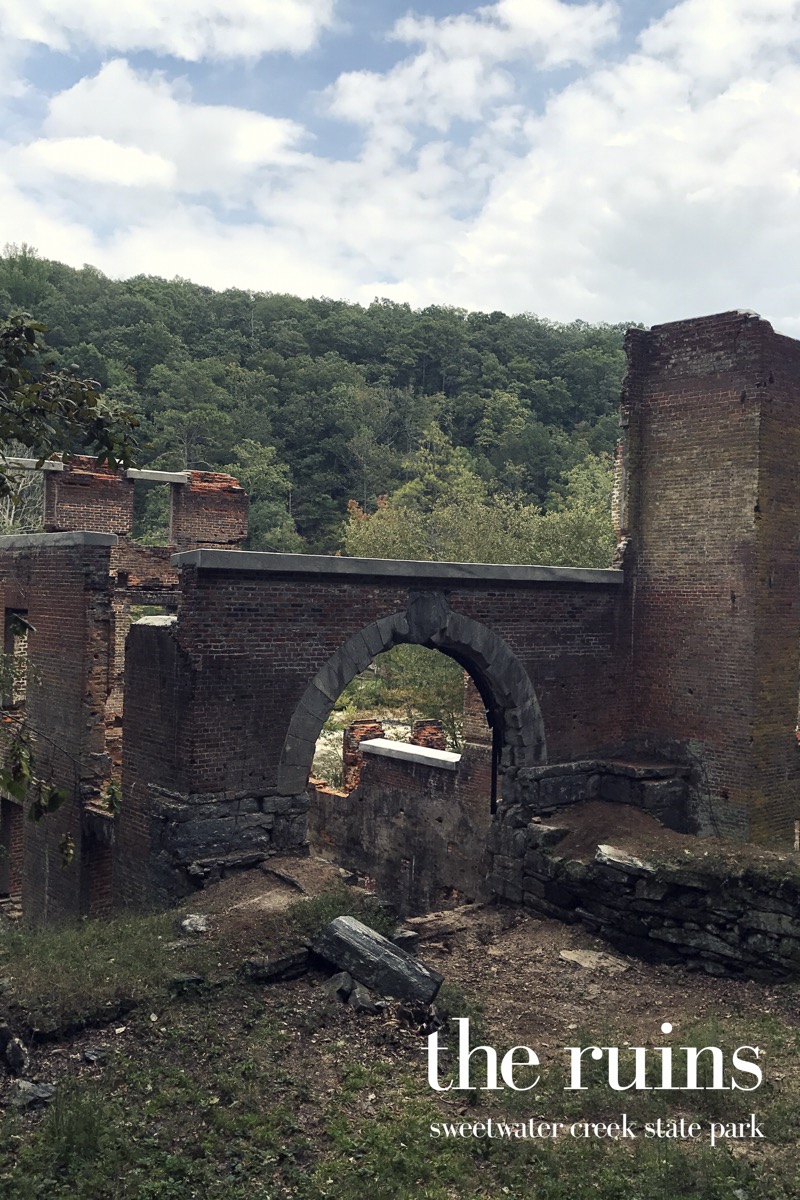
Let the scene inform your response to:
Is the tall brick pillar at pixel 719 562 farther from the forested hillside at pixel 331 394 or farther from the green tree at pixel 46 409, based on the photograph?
the forested hillside at pixel 331 394

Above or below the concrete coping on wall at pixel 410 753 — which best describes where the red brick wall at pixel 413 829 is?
below

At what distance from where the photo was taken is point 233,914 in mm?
8742

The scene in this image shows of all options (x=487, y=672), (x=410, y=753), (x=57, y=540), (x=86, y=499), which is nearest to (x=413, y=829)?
(x=410, y=753)

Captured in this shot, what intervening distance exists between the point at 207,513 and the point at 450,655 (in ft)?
32.2

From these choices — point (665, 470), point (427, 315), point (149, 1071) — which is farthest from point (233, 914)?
point (427, 315)

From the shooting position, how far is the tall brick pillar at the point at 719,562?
40.8 ft

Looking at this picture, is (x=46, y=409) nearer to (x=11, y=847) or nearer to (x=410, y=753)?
(x=11, y=847)

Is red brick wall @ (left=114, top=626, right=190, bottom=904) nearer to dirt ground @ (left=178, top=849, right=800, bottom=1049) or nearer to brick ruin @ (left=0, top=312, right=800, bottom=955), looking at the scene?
brick ruin @ (left=0, top=312, right=800, bottom=955)

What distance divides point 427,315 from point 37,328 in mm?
66147

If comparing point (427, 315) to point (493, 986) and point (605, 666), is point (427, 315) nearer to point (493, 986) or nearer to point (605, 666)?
point (605, 666)

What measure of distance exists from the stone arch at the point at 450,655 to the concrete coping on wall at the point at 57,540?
3.11 meters

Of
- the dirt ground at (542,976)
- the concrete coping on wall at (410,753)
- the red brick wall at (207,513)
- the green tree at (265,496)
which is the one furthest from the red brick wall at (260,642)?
the green tree at (265,496)

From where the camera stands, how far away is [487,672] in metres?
12.0

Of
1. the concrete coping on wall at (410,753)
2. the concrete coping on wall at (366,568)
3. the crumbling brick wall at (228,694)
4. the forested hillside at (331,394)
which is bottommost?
the concrete coping on wall at (410,753)
